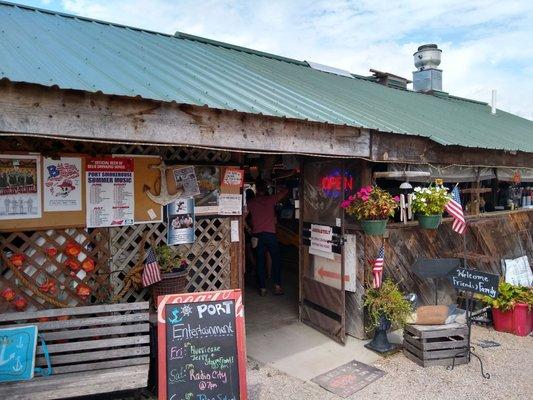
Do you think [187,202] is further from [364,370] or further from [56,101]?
[364,370]

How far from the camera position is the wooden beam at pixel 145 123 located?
306cm

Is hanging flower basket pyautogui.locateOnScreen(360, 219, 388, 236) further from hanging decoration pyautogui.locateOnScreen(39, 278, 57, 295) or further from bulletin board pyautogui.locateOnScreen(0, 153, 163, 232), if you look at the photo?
hanging decoration pyautogui.locateOnScreen(39, 278, 57, 295)

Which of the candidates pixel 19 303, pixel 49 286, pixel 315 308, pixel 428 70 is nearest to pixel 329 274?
pixel 315 308

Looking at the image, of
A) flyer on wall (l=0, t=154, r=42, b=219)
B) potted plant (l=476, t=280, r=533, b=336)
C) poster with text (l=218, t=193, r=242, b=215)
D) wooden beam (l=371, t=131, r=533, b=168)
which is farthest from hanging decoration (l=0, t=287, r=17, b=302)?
potted plant (l=476, t=280, r=533, b=336)

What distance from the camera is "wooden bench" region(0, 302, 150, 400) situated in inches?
149

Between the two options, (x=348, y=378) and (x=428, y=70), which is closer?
(x=348, y=378)

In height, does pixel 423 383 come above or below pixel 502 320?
below

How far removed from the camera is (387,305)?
18.3ft

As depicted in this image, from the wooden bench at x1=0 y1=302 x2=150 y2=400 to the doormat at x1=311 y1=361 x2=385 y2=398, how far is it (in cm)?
204

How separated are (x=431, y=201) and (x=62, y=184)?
4976 mm

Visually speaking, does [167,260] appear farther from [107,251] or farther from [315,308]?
[315,308]

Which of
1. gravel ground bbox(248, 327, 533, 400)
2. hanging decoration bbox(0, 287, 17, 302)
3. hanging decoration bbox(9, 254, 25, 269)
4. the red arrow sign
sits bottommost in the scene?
gravel ground bbox(248, 327, 533, 400)

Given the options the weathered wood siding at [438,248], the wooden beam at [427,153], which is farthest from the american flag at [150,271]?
the wooden beam at [427,153]

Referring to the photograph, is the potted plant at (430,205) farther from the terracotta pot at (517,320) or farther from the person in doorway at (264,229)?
the person in doorway at (264,229)
